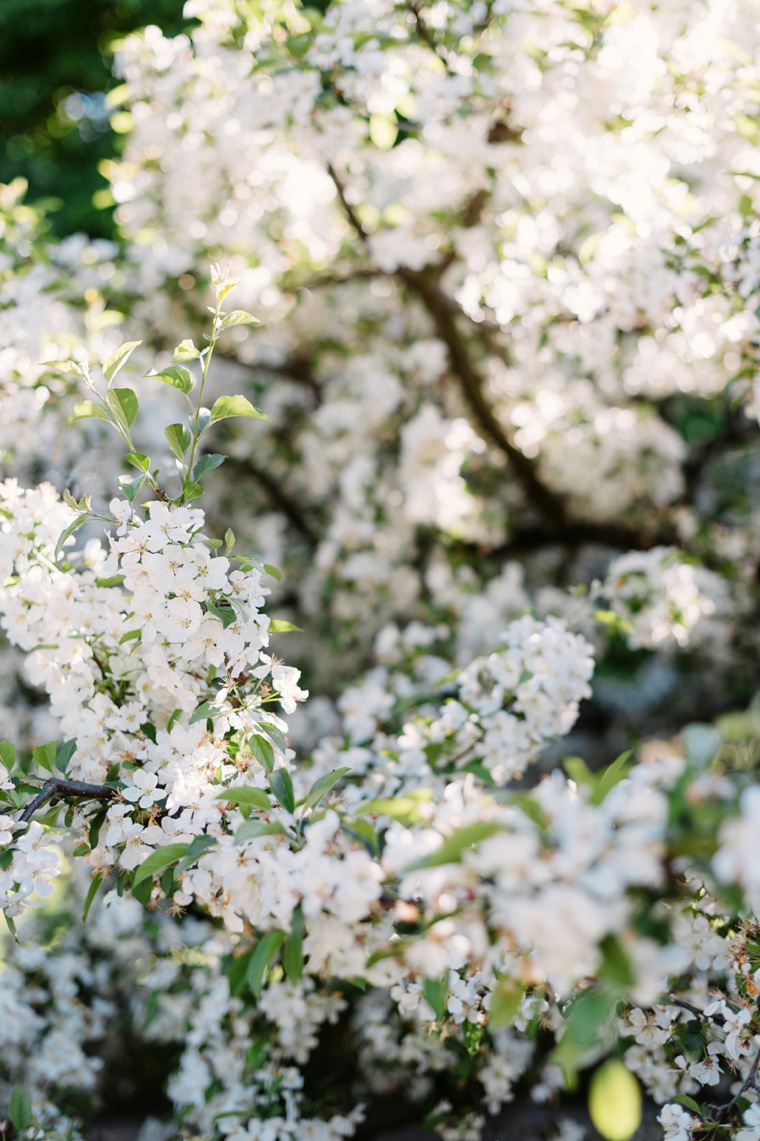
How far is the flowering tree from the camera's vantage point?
1.00 m

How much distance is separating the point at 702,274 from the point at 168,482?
1832mm

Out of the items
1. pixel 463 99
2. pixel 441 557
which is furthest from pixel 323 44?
pixel 441 557

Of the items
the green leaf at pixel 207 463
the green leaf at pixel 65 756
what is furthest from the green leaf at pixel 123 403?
the green leaf at pixel 65 756

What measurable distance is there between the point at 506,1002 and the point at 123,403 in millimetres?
1036

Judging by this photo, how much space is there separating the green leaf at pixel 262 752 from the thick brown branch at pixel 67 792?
0.80ft

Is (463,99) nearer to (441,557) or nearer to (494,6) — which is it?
(494,6)

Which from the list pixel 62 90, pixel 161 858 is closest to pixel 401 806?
pixel 161 858

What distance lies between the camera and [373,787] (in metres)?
1.77

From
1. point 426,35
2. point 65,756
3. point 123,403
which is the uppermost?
point 426,35

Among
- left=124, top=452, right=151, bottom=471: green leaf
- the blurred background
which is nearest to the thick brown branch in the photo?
left=124, top=452, right=151, bottom=471: green leaf

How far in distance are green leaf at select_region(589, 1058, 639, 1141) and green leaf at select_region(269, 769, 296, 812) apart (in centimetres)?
57

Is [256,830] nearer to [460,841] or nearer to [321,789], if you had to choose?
[321,789]

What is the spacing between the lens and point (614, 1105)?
2.52ft

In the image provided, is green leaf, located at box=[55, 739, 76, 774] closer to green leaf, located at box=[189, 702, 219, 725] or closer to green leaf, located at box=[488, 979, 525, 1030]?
Answer: green leaf, located at box=[189, 702, 219, 725]
